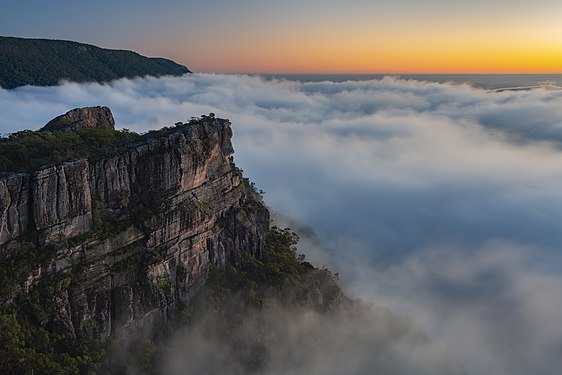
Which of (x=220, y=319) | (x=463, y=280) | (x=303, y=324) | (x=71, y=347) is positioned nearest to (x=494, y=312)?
(x=463, y=280)

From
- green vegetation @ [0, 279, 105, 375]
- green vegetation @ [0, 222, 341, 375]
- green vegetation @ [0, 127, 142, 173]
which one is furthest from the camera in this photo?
green vegetation @ [0, 127, 142, 173]

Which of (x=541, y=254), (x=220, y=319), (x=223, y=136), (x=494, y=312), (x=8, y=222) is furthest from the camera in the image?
(x=541, y=254)

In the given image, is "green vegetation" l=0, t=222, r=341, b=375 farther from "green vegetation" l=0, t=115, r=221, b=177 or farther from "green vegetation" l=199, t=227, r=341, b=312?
"green vegetation" l=0, t=115, r=221, b=177

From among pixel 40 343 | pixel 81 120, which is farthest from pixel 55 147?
pixel 40 343

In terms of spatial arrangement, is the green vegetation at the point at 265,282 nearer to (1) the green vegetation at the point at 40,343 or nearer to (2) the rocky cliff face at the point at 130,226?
(2) the rocky cliff face at the point at 130,226

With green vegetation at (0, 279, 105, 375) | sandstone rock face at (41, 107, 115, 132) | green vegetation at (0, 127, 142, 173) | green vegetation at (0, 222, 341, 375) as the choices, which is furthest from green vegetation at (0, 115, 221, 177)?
green vegetation at (0, 279, 105, 375)

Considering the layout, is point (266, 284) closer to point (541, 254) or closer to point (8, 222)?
point (8, 222)
